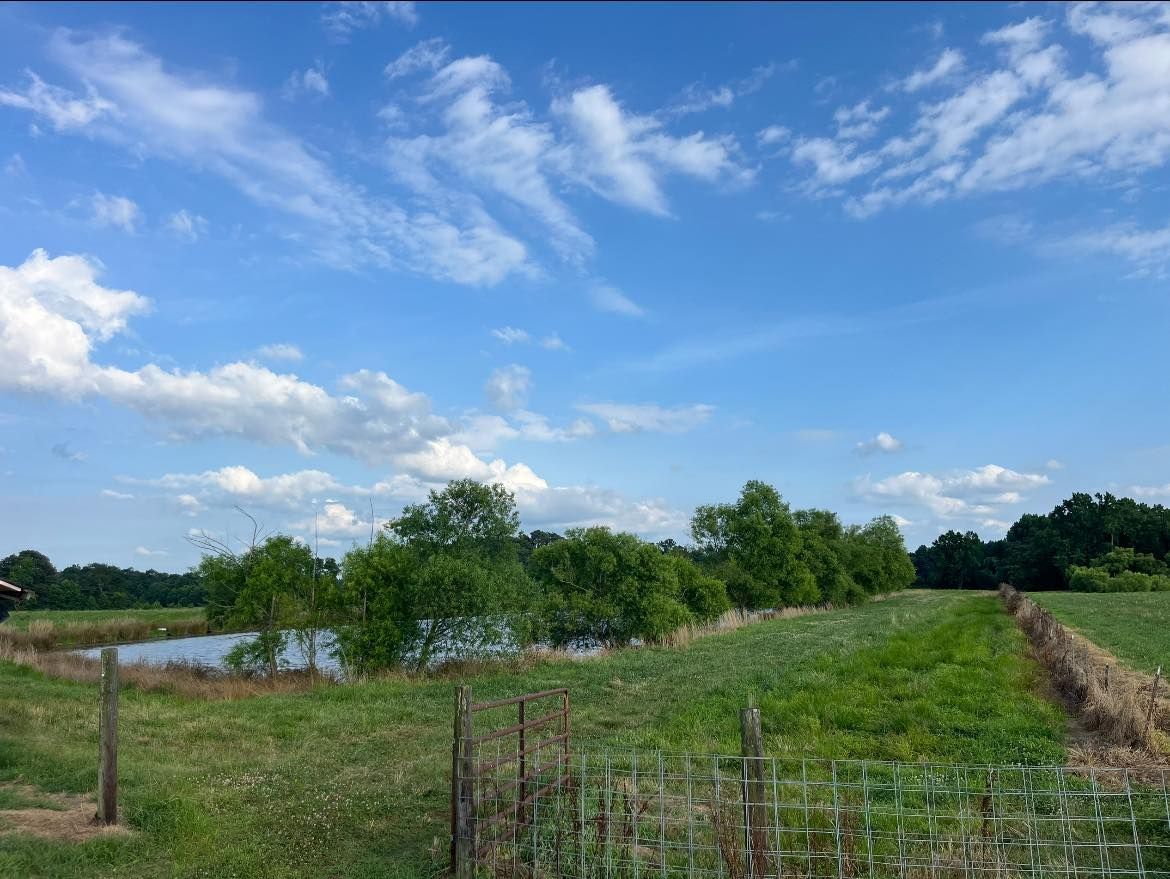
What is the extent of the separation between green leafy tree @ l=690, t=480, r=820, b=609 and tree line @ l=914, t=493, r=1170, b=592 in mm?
38043

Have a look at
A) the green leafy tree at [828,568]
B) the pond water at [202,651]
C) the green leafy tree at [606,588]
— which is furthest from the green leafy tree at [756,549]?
the pond water at [202,651]

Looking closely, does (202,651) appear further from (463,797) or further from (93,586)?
(93,586)

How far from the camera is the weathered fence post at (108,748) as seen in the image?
781 cm

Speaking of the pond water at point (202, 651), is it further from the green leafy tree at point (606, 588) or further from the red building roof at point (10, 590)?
the green leafy tree at point (606, 588)

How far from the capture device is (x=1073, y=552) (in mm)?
94688

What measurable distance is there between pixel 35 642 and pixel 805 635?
33.5 metres

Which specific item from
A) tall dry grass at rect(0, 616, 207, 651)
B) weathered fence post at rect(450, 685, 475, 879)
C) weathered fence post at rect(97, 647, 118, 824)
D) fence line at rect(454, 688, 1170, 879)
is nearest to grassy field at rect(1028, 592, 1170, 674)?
fence line at rect(454, 688, 1170, 879)

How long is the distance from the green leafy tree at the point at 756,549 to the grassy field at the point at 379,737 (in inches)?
1159

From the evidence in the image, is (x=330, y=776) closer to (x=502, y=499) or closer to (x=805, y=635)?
(x=502, y=499)

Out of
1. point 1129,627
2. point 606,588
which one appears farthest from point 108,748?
point 1129,627

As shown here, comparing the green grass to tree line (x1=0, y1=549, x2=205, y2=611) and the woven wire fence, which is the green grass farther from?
the woven wire fence

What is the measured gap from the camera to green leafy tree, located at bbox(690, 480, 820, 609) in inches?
1997

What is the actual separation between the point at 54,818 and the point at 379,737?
5164 mm

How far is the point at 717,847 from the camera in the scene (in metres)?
5.72
